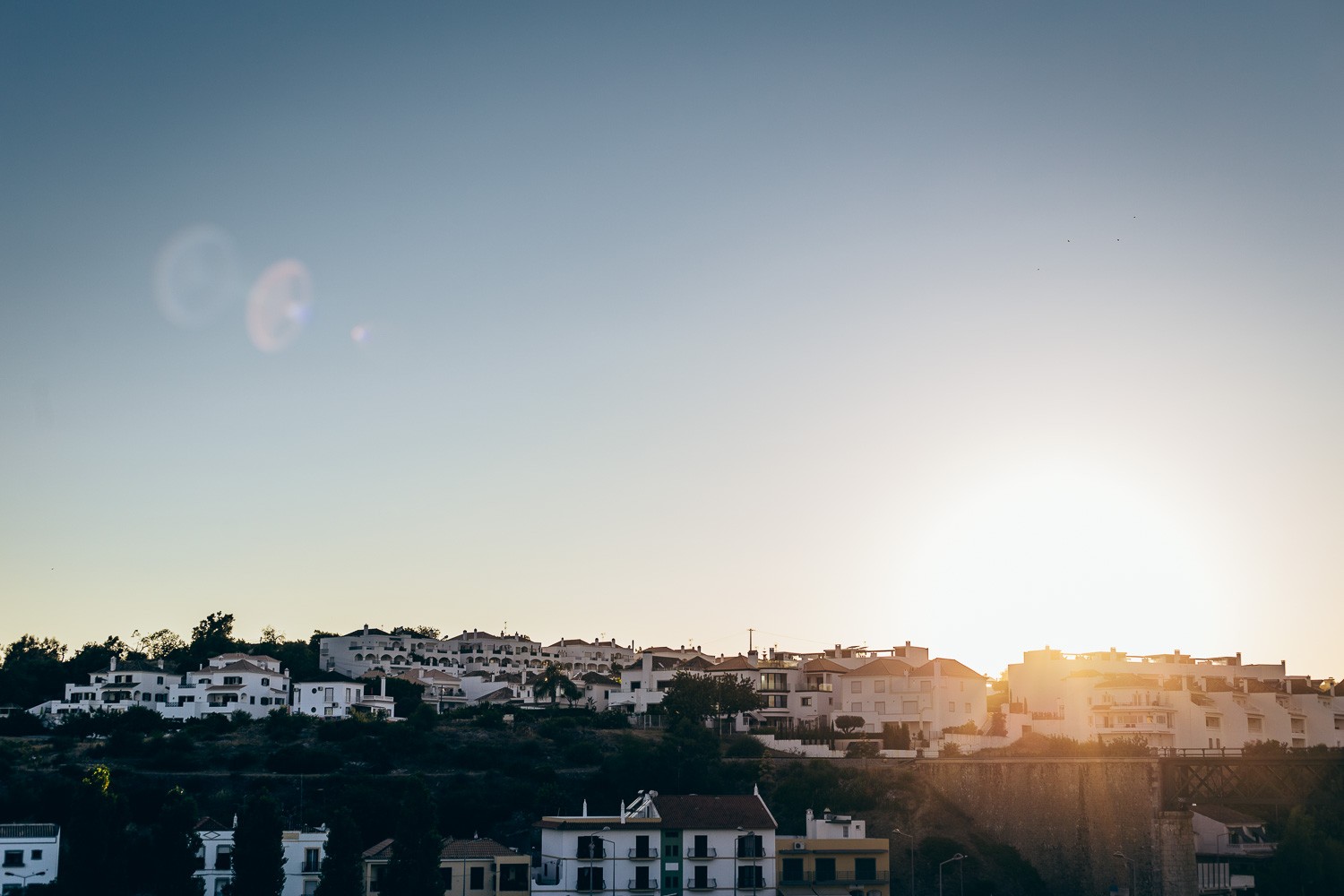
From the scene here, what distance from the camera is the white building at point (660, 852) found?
70312mm

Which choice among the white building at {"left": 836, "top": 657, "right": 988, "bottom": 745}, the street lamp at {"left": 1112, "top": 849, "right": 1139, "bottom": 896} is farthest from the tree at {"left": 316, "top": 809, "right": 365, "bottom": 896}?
the white building at {"left": 836, "top": 657, "right": 988, "bottom": 745}

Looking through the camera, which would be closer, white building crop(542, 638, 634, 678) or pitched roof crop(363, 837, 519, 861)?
pitched roof crop(363, 837, 519, 861)

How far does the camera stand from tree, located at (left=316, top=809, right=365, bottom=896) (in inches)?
2557

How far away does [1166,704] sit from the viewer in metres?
99.5

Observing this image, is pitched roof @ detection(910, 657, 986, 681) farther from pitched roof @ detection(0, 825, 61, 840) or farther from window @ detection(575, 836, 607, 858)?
pitched roof @ detection(0, 825, 61, 840)

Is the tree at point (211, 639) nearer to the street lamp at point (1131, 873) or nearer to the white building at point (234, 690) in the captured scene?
the white building at point (234, 690)

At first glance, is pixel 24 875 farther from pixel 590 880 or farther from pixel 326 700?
pixel 326 700

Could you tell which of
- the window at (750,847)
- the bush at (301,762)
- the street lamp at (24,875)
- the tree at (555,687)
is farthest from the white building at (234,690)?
the window at (750,847)

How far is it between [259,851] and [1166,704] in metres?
Result: 65.4

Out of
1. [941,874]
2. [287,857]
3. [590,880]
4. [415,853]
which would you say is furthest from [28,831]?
[941,874]

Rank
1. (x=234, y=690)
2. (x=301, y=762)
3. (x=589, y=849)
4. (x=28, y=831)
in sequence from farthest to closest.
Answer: (x=234, y=690)
(x=301, y=762)
(x=589, y=849)
(x=28, y=831)

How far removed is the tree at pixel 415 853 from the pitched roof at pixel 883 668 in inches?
1972

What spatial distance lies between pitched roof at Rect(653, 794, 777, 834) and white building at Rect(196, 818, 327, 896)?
18.2 metres

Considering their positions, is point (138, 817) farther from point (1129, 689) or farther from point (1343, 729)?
point (1343, 729)
